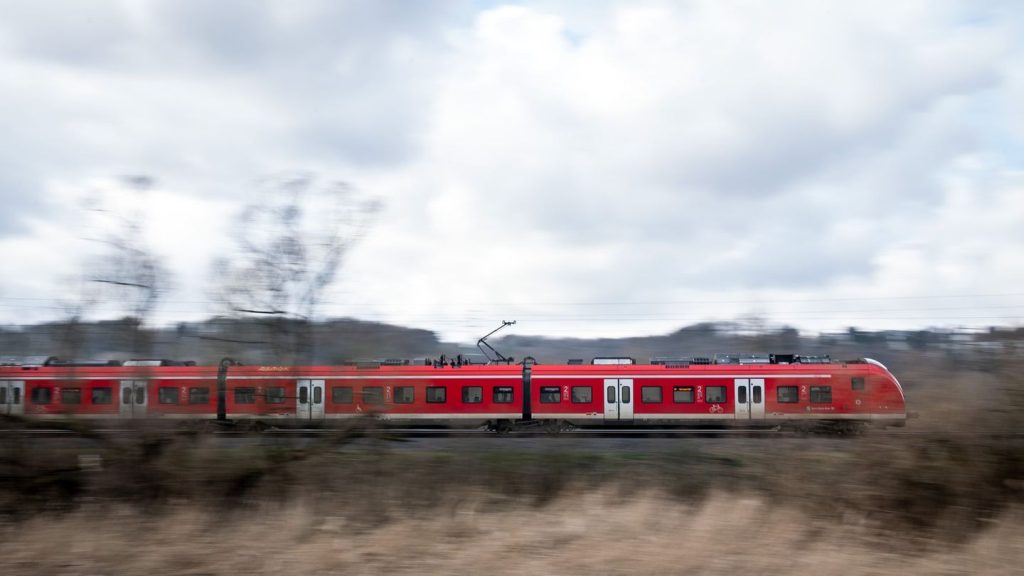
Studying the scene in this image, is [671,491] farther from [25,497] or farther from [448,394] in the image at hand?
[448,394]

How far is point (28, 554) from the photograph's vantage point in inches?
342

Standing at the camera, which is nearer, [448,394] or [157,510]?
[157,510]

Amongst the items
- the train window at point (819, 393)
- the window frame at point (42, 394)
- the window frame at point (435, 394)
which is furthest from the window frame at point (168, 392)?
the window frame at point (435, 394)

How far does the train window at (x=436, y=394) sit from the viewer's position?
2581 cm

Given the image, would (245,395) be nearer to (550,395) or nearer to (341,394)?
(341,394)

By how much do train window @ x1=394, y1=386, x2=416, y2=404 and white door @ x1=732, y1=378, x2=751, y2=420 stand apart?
33.4ft

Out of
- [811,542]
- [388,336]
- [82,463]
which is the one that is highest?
[388,336]

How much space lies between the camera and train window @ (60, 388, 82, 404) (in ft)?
36.5

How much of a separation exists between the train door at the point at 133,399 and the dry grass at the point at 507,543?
125 cm

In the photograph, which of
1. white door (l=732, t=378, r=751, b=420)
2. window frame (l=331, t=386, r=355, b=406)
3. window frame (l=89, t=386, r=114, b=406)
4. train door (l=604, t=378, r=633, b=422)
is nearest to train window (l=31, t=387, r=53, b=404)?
window frame (l=89, t=386, r=114, b=406)

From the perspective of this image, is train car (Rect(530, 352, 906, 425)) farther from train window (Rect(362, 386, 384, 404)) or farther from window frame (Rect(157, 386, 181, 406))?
window frame (Rect(157, 386, 181, 406))

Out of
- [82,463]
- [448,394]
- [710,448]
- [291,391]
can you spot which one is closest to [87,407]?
[82,463]

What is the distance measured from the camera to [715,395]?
25.7 meters

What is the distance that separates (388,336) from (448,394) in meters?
13.7
